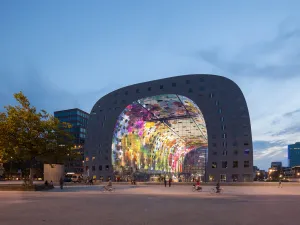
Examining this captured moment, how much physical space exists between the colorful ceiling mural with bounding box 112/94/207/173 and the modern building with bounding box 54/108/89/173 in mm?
52771

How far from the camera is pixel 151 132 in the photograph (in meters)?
98.2

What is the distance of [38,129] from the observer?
128ft

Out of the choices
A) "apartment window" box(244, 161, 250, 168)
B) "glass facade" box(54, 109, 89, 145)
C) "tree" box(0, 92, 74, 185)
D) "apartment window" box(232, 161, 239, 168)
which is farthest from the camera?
"glass facade" box(54, 109, 89, 145)

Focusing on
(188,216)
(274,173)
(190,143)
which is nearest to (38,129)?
(188,216)

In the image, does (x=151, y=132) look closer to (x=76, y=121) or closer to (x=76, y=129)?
(x=76, y=129)

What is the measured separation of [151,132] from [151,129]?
1797mm

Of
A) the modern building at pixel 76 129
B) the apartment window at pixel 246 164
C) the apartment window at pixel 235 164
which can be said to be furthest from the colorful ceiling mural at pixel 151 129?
the modern building at pixel 76 129

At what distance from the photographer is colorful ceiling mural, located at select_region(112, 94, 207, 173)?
81.9m

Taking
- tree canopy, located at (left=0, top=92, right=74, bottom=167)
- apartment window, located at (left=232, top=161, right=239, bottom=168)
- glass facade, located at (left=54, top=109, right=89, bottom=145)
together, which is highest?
glass facade, located at (left=54, top=109, right=89, bottom=145)

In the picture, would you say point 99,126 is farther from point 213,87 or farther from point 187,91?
point 213,87

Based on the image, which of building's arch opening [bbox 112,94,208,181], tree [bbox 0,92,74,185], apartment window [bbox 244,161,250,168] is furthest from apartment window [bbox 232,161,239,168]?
tree [bbox 0,92,74,185]

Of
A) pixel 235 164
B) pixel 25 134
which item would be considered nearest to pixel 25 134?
pixel 25 134

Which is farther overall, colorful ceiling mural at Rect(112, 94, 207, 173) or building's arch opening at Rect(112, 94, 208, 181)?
building's arch opening at Rect(112, 94, 208, 181)

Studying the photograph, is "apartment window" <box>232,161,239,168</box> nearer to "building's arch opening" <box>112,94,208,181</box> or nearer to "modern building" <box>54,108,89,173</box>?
"building's arch opening" <box>112,94,208,181</box>
